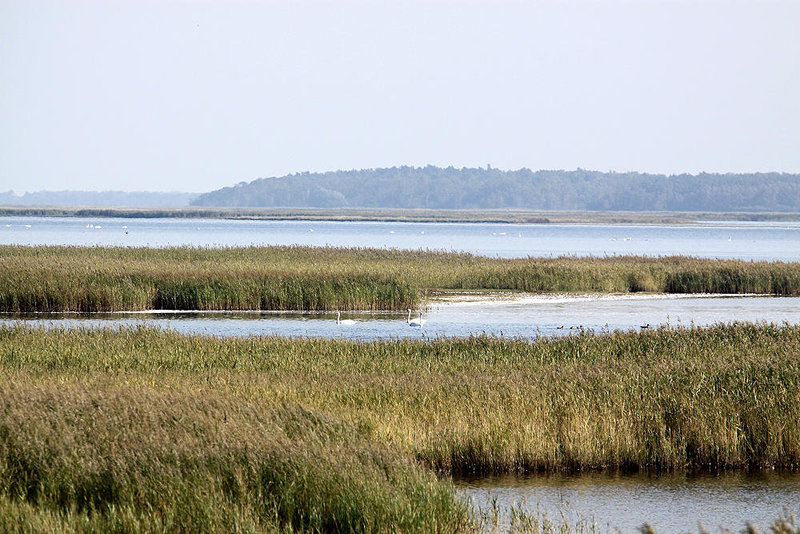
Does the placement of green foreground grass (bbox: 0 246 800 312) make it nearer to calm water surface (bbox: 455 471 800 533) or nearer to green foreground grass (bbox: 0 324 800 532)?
green foreground grass (bbox: 0 324 800 532)

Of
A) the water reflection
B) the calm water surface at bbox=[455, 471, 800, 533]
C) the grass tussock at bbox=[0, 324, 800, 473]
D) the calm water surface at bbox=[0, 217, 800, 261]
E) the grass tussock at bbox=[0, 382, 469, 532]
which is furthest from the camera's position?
the calm water surface at bbox=[0, 217, 800, 261]

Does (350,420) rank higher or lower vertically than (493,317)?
higher

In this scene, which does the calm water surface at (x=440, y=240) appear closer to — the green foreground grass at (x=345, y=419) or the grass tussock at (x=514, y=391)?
the grass tussock at (x=514, y=391)

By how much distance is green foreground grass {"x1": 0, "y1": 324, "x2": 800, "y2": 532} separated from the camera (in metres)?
8.85

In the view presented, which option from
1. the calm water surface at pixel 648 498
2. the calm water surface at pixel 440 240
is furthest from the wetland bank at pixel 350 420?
the calm water surface at pixel 440 240

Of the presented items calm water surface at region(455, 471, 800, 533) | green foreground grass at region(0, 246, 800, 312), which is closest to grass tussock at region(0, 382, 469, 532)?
calm water surface at region(455, 471, 800, 533)

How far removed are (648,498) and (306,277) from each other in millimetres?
21955

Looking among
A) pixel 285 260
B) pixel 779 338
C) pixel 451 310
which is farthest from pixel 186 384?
pixel 285 260

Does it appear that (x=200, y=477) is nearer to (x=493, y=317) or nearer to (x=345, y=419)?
(x=345, y=419)

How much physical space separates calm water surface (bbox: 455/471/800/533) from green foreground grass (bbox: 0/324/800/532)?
328mm

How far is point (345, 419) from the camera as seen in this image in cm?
1188

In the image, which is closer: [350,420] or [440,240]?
[350,420]

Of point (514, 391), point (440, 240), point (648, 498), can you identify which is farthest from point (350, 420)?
point (440, 240)

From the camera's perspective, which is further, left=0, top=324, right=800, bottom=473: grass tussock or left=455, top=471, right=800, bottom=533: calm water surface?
left=0, top=324, right=800, bottom=473: grass tussock
